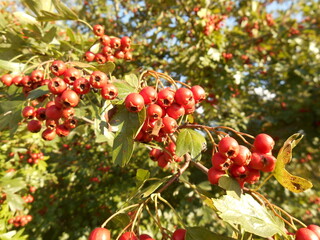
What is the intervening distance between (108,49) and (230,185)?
1.18 meters

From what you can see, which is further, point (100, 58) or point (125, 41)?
point (125, 41)

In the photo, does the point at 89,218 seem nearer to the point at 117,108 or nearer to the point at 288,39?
the point at 117,108

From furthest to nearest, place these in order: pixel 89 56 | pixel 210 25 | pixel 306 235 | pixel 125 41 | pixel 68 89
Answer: pixel 210 25 < pixel 125 41 < pixel 89 56 < pixel 68 89 < pixel 306 235

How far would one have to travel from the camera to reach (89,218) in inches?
149

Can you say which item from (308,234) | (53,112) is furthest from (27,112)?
(308,234)

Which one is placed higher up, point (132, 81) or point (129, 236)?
point (132, 81)

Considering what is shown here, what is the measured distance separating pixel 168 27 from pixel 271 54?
2.19 meters

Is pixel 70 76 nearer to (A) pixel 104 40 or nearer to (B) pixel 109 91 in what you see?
(B) pixel 109 91

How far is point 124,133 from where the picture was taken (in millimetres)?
945

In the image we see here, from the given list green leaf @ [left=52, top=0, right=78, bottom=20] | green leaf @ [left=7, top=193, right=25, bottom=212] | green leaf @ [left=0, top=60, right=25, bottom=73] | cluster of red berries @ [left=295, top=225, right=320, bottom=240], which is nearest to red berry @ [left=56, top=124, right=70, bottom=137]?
green leaf @ [left=0, top=60, right=25, bottom=73]

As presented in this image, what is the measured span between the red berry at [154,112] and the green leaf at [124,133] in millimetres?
50

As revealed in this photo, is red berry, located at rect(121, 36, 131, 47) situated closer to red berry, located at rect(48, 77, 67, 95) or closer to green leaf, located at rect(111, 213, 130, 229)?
red berry, located at rect(48, 77, 67, 95)

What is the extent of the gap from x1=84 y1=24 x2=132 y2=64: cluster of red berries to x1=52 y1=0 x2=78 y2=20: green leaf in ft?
0.63

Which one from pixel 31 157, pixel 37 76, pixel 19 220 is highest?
pixel 37 76
